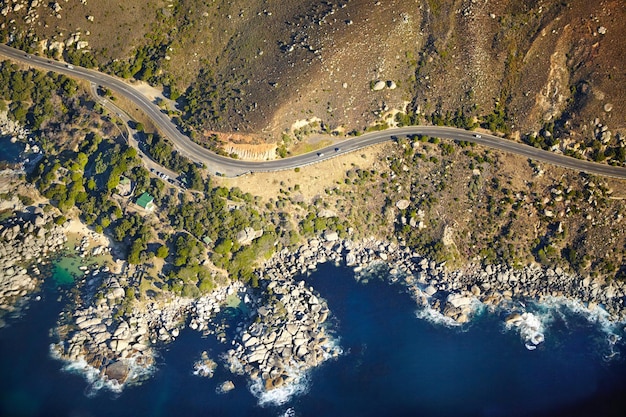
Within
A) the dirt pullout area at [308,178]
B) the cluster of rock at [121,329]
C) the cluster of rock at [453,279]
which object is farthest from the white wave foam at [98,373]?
the dirt pullout area at [308,178]

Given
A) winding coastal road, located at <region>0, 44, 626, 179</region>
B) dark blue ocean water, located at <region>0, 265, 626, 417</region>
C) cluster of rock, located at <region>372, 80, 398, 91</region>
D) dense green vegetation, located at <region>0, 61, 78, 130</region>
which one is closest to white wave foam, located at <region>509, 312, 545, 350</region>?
dark blue ocean water, located at <region>0, 265, 626, 417</region>

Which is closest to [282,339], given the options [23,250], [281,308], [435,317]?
[281,308]

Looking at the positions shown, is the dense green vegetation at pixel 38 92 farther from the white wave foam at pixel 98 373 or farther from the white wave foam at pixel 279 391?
the white wave foam at pixel 279 391

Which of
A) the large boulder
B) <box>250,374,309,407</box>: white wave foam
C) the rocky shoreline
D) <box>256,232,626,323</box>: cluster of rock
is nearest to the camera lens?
<box>250,374,309,407</box>: white wave foam

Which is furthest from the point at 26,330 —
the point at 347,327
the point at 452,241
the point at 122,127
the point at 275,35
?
the point at 452,241

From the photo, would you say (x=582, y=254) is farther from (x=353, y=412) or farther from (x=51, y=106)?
(x=51, y=106)

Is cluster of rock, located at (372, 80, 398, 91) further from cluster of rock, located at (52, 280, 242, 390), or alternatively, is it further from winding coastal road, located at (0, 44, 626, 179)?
cluster of rock, located at (52, 280, 242, 390)
